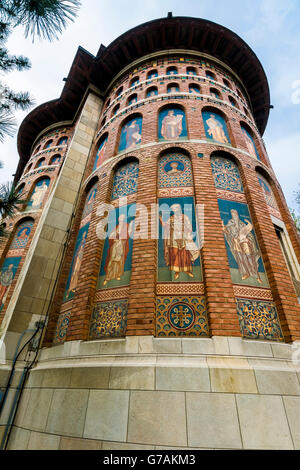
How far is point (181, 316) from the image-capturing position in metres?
4.62

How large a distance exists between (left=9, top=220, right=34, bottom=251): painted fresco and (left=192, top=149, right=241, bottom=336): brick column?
9.56m

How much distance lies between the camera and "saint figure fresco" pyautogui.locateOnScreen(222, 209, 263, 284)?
209 inches

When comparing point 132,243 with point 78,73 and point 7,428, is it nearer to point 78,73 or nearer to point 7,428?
point 7,428

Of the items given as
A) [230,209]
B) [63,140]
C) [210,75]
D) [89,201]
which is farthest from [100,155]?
[63,140]

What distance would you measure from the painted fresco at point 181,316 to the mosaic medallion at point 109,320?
77cm

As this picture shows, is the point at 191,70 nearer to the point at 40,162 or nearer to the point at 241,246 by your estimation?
the point at 241,246

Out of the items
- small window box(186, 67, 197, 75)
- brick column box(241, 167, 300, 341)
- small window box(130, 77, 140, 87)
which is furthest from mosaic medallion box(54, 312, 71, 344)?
small window box(186, 67, 197, 75)

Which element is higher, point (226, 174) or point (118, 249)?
point (226, 174)

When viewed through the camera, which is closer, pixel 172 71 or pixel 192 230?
pixel 192 230

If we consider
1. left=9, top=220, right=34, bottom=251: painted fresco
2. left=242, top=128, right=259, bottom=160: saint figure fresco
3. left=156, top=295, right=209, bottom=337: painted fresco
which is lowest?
left=156, top=295, right=209, bottom=337: painted fresco

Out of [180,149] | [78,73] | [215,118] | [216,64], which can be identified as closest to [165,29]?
[216,64]

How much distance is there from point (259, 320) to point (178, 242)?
233 centimetres

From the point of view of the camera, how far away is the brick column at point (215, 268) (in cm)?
439

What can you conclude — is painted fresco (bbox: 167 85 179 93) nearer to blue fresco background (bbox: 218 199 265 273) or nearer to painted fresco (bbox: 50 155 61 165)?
blue fresco background (bbox: 218 199 265 273)
